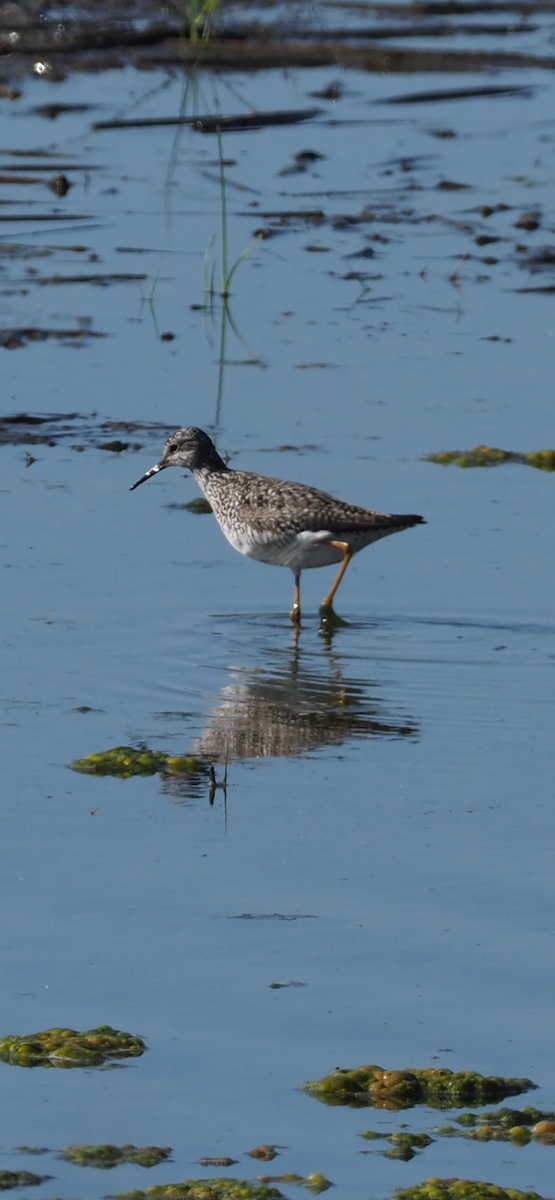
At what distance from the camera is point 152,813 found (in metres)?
6.80

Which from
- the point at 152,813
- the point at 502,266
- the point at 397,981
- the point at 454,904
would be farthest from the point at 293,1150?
the point at 502,266

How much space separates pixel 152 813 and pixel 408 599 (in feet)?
8.61

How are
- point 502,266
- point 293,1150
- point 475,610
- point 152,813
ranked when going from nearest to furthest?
point 293,1150, point 152,813, point 475,610, point 502,266

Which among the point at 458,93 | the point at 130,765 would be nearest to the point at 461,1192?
the point at 130,765

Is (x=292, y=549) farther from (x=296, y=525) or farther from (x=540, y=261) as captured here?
(x=540, y=261)

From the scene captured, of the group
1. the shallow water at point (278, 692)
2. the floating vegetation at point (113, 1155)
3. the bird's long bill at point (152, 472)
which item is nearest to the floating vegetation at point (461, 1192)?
the shallow water at point (278, 692)

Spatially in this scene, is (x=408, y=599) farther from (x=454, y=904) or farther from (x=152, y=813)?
(x=454, y=904)

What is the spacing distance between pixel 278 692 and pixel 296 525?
137cm

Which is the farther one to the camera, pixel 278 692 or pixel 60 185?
pixel 60 185

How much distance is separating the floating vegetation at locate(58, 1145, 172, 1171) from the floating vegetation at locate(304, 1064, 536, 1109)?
0.45 m

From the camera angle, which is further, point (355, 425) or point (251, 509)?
point (355, 425)

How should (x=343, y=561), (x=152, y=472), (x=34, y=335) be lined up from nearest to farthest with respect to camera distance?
1. (x=343, y=561)
2. (x=152, y=472)
3. (x=34, y=335)

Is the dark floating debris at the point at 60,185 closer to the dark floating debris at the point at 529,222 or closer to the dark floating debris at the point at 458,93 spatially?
the dark floating debris at the point at 529,222

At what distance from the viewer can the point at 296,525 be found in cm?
944
